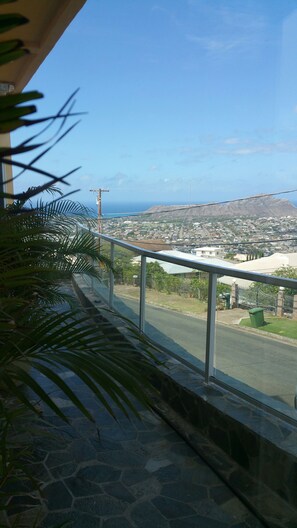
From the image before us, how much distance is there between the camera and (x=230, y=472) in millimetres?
2416

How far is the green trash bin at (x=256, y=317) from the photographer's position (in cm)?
258

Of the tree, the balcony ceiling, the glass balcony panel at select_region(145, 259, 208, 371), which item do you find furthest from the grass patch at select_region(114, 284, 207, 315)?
the balcony ceiling

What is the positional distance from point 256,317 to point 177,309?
3.22 feet

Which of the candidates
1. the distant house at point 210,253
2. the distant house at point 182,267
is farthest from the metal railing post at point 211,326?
the distant house at point 210,253

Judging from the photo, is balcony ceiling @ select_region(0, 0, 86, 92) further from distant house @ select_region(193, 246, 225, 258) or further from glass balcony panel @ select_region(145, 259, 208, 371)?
distant house @ select_region(193, 246, 225, 258)

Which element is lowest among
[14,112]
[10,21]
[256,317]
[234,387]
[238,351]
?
[234,387]

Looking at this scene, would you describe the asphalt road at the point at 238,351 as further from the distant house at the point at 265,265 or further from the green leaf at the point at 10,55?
the green leaf at the point at 10,55

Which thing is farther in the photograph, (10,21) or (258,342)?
(258,342)

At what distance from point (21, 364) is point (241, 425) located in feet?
5.68

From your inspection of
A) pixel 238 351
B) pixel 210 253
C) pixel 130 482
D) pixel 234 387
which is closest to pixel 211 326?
pixel 238 351

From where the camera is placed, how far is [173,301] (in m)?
3.58

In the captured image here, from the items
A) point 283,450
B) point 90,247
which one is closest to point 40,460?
point 283,450

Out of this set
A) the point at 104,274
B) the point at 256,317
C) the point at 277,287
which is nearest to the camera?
the point at 277,287

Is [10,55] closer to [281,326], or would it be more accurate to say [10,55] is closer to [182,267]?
[281,326]
